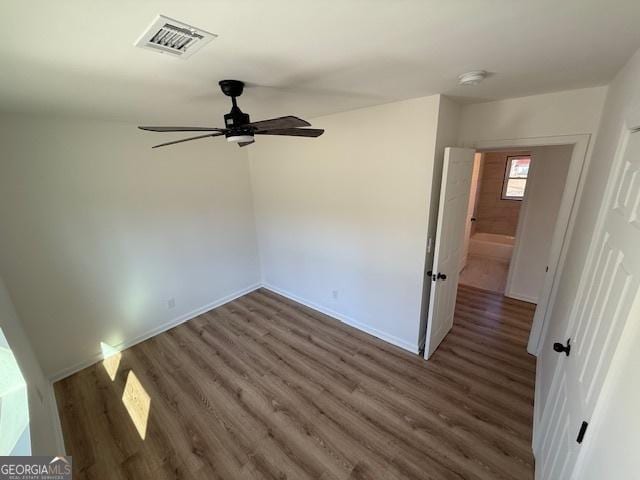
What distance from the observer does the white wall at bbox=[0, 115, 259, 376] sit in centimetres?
224

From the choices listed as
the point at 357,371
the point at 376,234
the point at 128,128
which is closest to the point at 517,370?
the point at 357,371

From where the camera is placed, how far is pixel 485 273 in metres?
4.60

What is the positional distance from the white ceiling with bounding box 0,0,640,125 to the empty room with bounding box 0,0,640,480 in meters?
0.02

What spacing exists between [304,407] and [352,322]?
48.7 inches

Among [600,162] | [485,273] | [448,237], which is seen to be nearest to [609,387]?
[600,162]

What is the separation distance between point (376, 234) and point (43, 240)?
122 inches

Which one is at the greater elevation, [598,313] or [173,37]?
[173,37]

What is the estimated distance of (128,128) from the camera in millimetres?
2656

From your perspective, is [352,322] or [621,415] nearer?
[621,415]

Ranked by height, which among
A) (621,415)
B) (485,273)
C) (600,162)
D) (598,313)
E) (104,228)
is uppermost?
(600,162)

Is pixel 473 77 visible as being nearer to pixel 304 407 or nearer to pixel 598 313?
pixel 598 313

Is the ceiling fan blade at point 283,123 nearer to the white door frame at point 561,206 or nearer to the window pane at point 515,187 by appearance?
the white door frame at point 561,206

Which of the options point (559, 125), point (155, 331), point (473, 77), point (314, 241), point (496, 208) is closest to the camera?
point (473, 77)

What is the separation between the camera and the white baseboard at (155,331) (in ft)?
8.46
